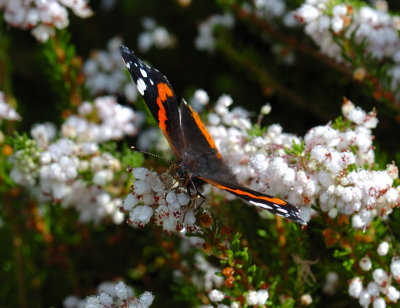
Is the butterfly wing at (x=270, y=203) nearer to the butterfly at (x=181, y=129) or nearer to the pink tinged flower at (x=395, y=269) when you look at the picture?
the butterfly at (x=181, y=129)

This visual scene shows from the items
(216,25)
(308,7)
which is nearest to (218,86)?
(216,25)

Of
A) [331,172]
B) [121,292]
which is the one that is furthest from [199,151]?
[121,292]

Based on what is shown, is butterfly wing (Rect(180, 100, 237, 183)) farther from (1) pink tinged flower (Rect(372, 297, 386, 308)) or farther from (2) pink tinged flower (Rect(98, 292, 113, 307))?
(1) pink tinged flower (Rect(372, 297, 386, 308))

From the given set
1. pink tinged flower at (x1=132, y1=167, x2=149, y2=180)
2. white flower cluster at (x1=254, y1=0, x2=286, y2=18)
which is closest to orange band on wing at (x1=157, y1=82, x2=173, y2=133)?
pink tinged flower at (x1=132, y1=167, x2=149, y2=180)

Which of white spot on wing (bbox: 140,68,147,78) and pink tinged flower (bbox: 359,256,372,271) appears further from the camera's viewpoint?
white spot on wing (bbox: 140,68,147,78)

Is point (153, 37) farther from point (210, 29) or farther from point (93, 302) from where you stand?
point (93, 302)
